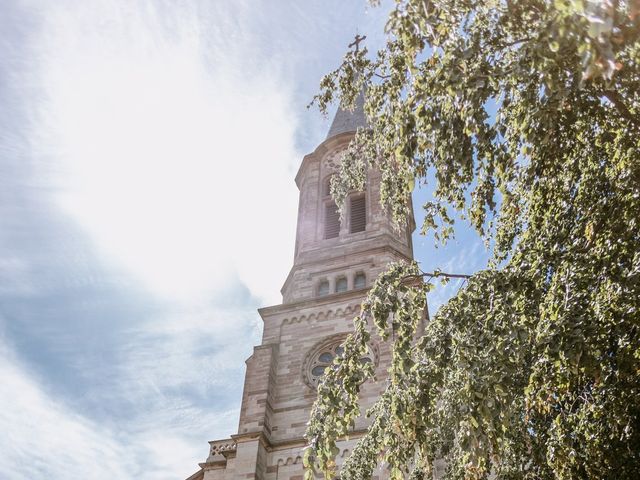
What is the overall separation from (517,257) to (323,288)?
15.6m

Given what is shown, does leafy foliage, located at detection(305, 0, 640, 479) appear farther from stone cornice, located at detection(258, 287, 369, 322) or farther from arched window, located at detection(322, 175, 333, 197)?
arched window, located at detection(322, 175, 333, 197)

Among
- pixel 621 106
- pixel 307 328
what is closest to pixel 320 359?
pixel 307 328

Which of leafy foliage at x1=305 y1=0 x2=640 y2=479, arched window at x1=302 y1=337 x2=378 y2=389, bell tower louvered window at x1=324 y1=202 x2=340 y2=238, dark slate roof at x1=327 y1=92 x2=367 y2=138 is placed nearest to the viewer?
leafy foliage at x1=305 y1=0 x2=640 y2=479

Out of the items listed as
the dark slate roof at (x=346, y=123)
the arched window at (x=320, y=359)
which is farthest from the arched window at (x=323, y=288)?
the dark slate roof at (x=346, y=123)

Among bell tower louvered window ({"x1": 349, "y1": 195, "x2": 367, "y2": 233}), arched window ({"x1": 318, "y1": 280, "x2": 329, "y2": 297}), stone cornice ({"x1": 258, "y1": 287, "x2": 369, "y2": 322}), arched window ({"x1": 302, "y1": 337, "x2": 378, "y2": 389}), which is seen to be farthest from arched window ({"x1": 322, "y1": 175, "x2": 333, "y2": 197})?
arched window ({"x1": 302, "y1": 337, "x2": 378, "y2": 389})

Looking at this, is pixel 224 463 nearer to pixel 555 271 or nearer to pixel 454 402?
pixel 454 402

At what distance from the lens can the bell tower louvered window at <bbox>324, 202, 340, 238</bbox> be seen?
81.6ft

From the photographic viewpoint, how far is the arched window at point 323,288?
22.3 meters

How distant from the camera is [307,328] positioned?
20141 millimetres

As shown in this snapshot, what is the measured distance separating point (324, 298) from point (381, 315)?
13.8 metres

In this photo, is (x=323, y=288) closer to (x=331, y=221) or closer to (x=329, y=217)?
(x=331, y=221)

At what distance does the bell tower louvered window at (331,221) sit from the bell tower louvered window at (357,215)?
57 centimetres

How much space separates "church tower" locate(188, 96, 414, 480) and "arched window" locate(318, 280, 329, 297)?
4cm

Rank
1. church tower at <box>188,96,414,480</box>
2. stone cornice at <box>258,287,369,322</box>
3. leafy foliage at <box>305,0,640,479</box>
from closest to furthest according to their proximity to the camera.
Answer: leafy foliage at <box>305,0,640,479</box> → church tower at <box>188,96,414,480</box> → stone cornice at <box>258,287,369,322</box>
